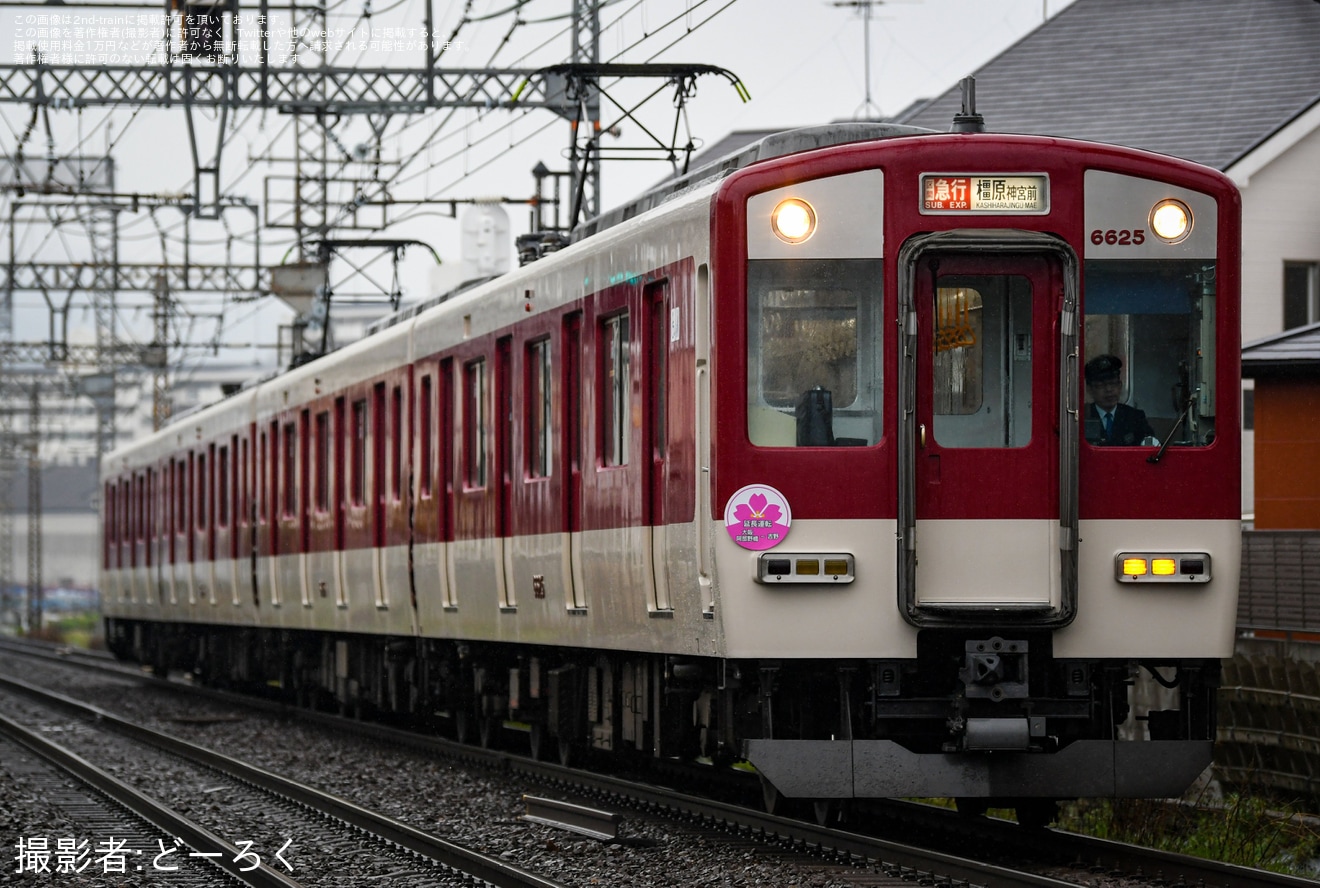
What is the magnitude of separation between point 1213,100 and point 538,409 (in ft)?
46.3

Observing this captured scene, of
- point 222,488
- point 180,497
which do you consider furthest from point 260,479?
point 180,497

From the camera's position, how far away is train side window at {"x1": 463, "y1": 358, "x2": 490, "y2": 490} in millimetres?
14250

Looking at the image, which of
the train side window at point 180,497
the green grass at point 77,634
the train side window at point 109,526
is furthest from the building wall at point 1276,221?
the green grass at point 77,634

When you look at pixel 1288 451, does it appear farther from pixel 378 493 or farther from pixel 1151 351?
pixel 378 493

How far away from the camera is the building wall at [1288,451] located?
14445mm

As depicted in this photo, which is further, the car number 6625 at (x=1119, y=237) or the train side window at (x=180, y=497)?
the train side window at (x=180, y=497)

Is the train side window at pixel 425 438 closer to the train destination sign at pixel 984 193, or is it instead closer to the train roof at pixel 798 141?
the train roof at pixel 798 141

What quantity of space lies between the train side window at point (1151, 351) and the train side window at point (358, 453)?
9258 mm

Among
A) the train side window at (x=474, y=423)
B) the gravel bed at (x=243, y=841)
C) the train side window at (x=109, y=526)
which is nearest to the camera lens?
the gravel bed at (x=243, y=841)

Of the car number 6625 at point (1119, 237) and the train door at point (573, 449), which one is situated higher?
the car number 6625 at point (1119, 237)

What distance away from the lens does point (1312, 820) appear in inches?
434

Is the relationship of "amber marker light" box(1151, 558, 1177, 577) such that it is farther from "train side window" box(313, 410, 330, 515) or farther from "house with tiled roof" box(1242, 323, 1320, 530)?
"train side window" box(313, 410, 330, 515)

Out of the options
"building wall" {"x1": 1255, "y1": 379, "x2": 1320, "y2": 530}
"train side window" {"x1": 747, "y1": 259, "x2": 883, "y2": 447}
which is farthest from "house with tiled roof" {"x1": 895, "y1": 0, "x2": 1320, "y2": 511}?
"train side window" {"x1": 747, "y1": 259, "x2": 883, "y2": 447}

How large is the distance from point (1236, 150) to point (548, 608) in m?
13.2
